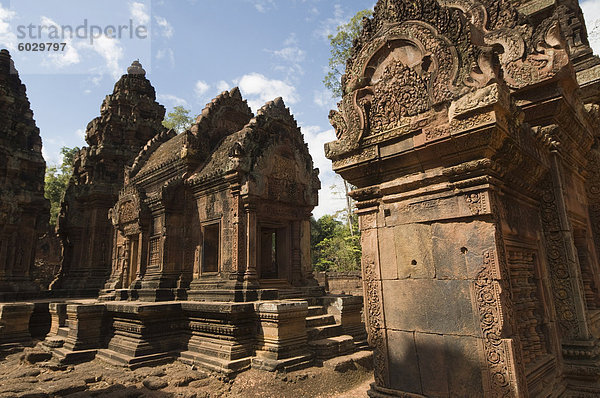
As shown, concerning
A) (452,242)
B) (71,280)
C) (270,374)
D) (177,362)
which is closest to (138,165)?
(71,280)

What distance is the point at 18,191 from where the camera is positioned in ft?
44.7

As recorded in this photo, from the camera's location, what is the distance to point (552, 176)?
4.35 m

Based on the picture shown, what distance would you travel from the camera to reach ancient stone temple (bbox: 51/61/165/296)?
50.3ft

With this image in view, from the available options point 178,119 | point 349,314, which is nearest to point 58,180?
point 178,119

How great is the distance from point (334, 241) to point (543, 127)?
2431 centimetres

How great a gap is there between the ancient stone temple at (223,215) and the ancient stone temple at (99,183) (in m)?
4.68

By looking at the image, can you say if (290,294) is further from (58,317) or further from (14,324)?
(14,324)

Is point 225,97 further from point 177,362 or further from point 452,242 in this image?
point 452,242

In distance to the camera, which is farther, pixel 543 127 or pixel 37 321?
pixel 37 321

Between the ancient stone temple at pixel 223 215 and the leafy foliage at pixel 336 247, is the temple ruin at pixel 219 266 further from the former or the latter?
the leafy foliage at pixel 336 247

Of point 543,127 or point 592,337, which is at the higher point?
point 543,127

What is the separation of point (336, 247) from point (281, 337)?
2302 cm

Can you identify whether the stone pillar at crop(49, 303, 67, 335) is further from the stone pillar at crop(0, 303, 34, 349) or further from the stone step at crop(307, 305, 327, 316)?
the stone step at crop(307, 305, 327, 316)

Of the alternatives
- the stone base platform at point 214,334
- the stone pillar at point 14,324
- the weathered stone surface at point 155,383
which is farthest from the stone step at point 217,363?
the stone pillar at point 14,324
